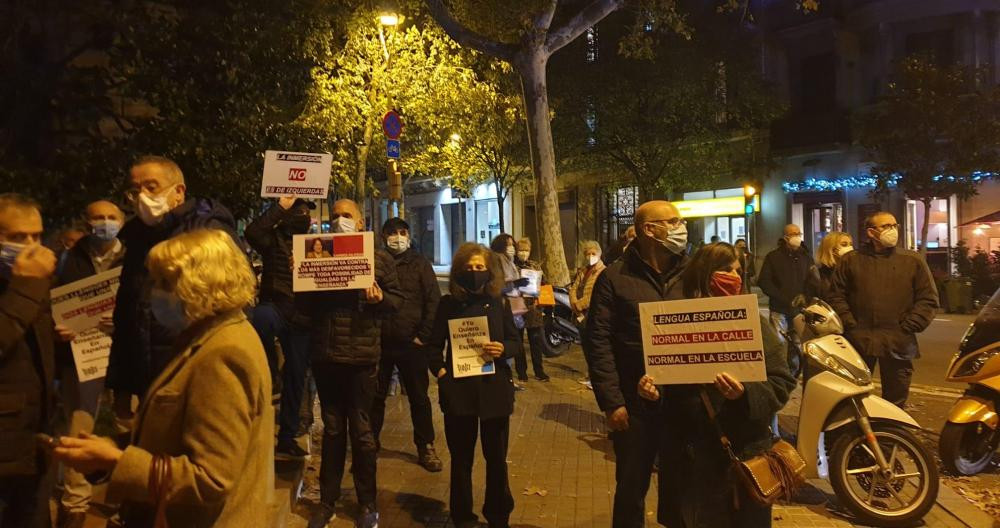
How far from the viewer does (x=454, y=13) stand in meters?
17.2

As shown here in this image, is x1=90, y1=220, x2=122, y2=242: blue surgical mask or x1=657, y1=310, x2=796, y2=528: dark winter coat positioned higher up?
x1=90, y1=220, x2=122, y2=242: blue surgical mask

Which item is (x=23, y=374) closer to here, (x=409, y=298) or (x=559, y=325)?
(x=409, y=298)

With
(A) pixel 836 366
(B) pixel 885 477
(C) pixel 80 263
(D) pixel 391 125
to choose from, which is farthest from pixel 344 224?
(D) pixel 391 125

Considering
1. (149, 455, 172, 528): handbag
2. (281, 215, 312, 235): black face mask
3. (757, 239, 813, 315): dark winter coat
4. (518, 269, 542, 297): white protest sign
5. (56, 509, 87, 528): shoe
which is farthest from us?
(518, 269, 542, 297): white protest sign

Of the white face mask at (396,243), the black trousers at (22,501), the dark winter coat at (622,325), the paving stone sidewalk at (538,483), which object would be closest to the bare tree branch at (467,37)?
the paving stone sidewalk at (538,483)

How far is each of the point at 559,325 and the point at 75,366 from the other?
31.7ft

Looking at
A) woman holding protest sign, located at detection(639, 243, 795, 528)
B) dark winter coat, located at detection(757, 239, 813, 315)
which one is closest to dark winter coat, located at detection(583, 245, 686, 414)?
woman holding protest sign, located at detection(639, 243, 795, 528)

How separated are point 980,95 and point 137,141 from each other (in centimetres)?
2054

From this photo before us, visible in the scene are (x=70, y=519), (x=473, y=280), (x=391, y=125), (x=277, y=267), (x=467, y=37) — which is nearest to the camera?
(x=70, y=519)

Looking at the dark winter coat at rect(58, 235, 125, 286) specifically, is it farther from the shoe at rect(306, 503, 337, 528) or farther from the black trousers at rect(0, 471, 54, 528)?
the shoe at rect(306, 503, 337, 528)

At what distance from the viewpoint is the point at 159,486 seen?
96.3 inches

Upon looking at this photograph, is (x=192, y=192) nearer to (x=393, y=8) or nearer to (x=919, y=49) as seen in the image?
(x=393, y=8)

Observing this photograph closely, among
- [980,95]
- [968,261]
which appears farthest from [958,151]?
[968,261]

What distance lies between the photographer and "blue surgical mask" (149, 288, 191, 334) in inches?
106
